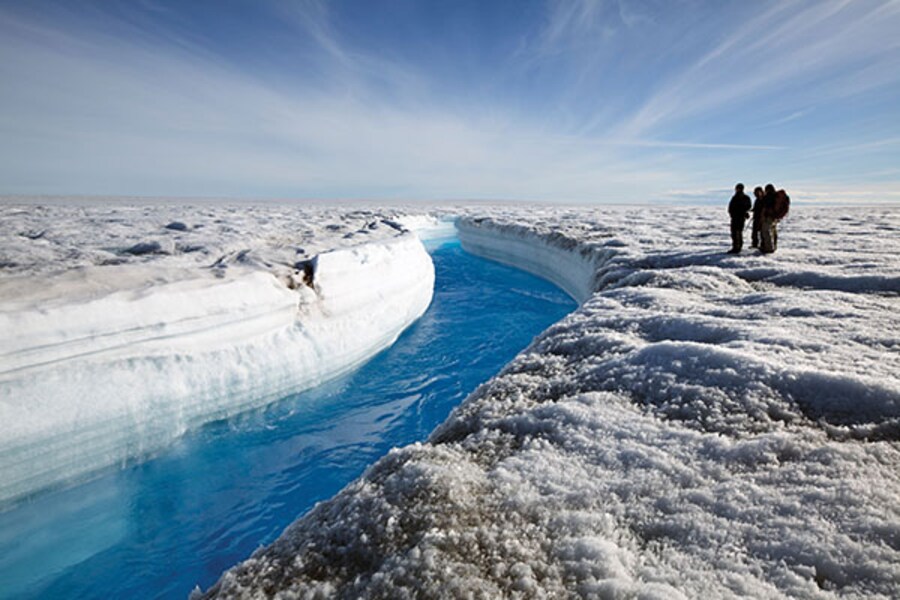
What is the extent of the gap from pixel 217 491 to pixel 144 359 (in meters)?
1.57

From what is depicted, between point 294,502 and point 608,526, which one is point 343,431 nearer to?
point 294,502

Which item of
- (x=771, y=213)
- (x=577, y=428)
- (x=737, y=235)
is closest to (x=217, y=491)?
(x=577, y=428)

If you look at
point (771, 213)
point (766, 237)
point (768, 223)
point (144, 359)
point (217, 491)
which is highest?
point (771, 213)

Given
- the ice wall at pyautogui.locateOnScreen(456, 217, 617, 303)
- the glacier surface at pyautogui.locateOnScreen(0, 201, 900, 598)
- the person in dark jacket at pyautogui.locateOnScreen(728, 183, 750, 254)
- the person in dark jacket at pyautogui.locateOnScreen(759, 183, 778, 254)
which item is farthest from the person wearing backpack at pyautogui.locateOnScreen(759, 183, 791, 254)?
the ice wall at pyautogui.locateOnScreen(456, 217, 617, 303)

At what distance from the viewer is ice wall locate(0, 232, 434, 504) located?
12.3ft

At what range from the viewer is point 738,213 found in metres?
7.34

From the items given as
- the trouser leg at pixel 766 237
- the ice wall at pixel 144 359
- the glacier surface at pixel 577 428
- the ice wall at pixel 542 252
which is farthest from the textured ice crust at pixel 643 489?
the ice wall at pixel 542 252

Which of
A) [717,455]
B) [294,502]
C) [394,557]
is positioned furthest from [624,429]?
[294,502]

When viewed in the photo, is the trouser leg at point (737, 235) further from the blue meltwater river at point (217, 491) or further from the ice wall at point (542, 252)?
the blue meltwater river at point (217, 491)

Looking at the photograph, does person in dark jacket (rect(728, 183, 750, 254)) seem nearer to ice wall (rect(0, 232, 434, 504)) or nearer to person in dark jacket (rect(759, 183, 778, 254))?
person in dark jacket (rect(759, 183, 778, 254))

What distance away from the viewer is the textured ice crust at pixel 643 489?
1.30m

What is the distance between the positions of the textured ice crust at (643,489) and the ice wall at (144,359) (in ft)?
11.5

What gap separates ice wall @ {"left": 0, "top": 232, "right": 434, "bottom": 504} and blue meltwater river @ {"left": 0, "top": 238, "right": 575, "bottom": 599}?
0.29m

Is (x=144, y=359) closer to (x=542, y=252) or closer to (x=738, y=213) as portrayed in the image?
(x=738, y=213)
